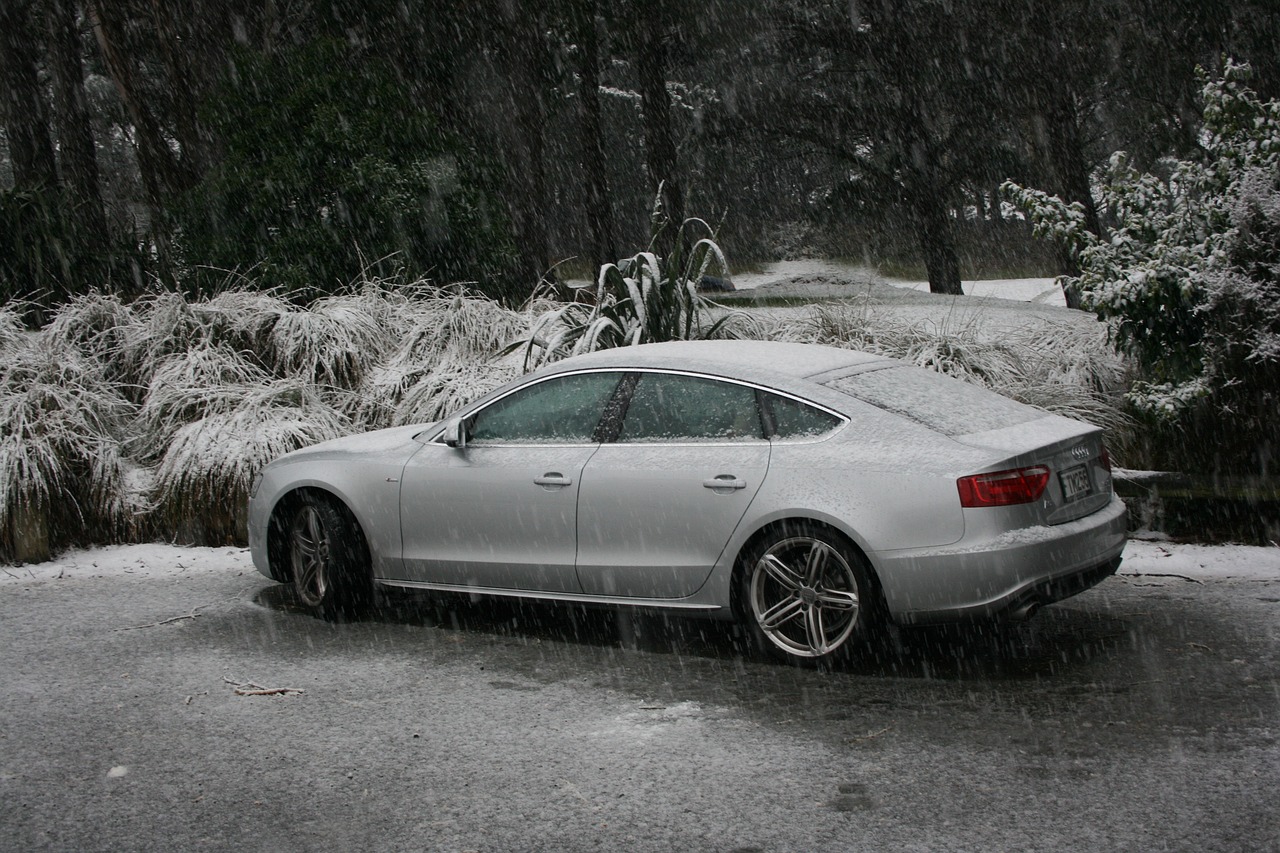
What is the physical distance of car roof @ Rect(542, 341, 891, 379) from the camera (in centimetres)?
619

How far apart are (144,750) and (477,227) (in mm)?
9804

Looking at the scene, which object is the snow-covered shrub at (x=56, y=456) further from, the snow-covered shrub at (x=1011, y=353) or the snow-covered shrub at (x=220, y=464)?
the snow-covered shrub at (x=1011, y=353)

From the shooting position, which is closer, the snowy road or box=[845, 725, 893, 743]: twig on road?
the snowy road

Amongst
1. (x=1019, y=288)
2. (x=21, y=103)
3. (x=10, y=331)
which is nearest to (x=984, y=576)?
(x=10, y=331)

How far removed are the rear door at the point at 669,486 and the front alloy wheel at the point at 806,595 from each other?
23 centimetres

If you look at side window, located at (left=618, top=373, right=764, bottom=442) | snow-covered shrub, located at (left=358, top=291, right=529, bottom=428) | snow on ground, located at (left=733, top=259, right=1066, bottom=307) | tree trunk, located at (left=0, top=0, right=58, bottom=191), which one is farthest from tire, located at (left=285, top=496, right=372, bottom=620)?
snow on ground, located at (left=733, top=259, right=1066, bottom=307)

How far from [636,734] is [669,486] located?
4.16 feet

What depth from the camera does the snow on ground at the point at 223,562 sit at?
24.2 feet

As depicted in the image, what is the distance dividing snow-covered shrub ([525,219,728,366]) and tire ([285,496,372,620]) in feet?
9.65

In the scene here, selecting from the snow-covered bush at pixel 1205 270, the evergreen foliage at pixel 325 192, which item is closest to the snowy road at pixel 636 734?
the snow-covered bush at pixel 1205 270

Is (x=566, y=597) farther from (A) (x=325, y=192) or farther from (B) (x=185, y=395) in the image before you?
(A) (x=325, y=192)

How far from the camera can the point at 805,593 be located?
5645mm

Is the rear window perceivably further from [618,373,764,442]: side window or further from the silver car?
[618,373,764,442]: side window

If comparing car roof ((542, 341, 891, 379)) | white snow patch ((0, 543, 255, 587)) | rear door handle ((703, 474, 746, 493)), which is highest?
car roof ((542, 341, 891, 379))
